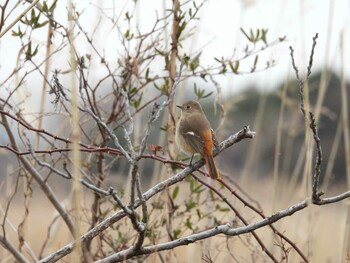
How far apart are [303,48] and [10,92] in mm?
1470

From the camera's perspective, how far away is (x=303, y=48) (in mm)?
3344

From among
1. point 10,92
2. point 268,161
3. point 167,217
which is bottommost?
point 167,217

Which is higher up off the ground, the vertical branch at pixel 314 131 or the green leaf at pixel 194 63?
the green leaf at pixel 194 63

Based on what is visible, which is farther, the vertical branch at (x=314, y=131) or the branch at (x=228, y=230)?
the branch at (x=228, y=230)

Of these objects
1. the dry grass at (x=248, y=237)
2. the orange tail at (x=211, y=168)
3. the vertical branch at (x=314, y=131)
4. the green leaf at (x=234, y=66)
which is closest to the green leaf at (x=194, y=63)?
the green leaf at (x=234, y=66)

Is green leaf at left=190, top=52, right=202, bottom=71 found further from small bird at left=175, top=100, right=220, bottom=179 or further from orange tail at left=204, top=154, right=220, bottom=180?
orange tail at left=204, top=154, right=220, bottom=180

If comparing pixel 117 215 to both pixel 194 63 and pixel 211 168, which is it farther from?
pixel 194 63

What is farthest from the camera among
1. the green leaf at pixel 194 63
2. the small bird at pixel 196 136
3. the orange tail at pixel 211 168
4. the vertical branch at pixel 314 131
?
the green leaf at pixel 194 63

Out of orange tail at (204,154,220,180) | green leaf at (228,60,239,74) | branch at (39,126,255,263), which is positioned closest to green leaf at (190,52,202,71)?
green leaf at (228,60,239,74)

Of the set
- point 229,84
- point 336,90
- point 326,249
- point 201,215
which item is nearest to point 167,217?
point 201,215

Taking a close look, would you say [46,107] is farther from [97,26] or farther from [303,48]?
[303,48]

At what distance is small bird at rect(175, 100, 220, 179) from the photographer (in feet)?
8.26

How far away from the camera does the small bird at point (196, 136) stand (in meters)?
2.52

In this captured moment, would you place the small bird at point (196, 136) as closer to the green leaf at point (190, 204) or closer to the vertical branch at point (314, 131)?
the green leaf at point (190, 204)
